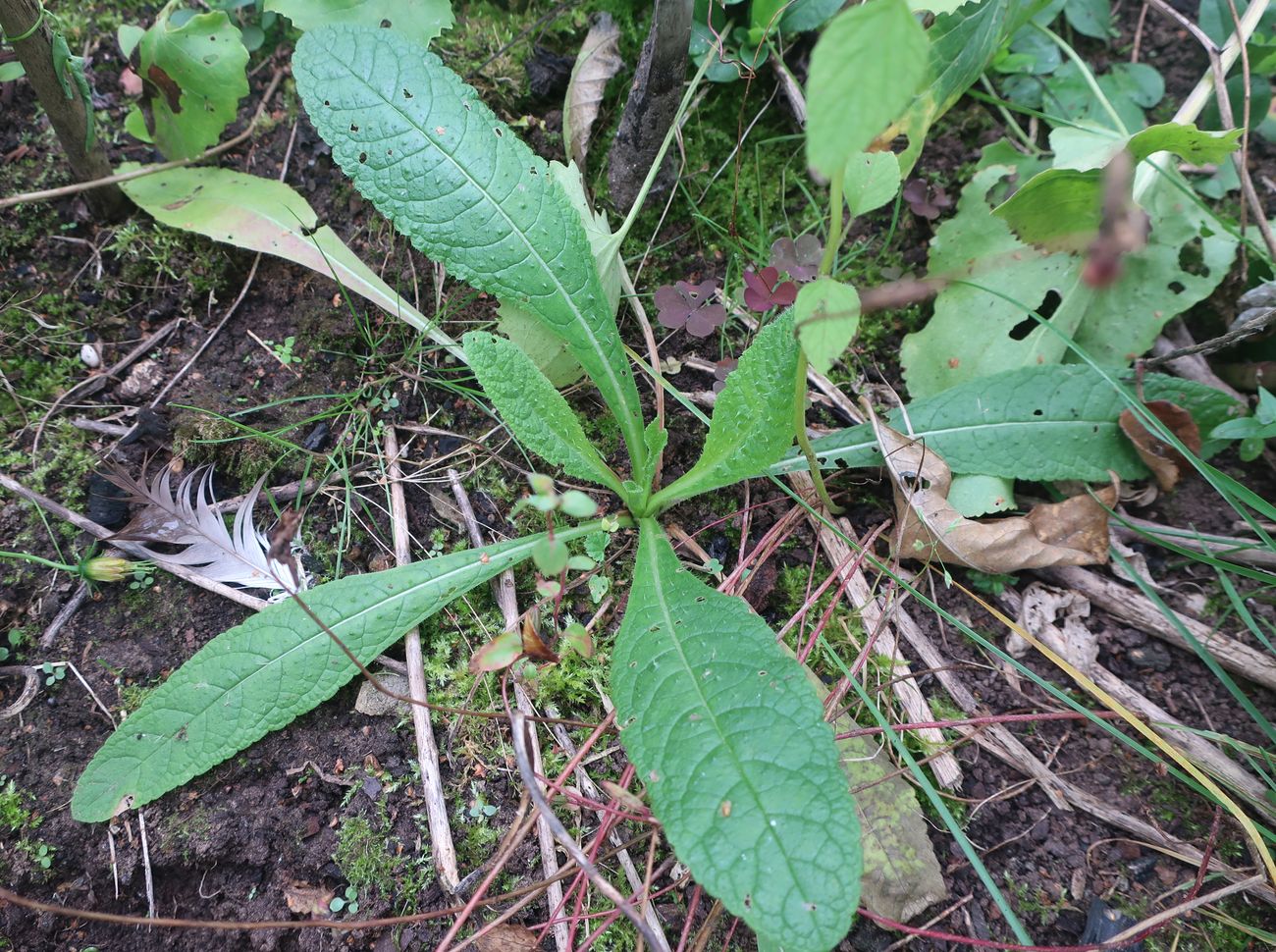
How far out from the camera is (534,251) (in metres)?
1.76

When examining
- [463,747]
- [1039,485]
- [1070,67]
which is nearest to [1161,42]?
[1070,67]

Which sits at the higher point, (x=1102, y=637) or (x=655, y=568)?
(x=655, y=568)

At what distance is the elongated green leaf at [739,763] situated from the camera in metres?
1.17

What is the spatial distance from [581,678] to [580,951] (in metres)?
0.49

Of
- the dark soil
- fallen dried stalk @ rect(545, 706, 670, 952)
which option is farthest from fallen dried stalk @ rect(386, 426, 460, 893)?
fallen dried stalk @ rect(545, 706, 670, 952)

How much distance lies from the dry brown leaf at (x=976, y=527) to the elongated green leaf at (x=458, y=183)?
0.63m

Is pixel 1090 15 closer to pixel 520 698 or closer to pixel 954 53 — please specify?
pixel 954 53

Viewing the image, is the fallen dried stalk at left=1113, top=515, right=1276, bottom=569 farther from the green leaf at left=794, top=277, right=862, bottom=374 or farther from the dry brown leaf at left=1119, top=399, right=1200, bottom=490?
the green leaf at left=794, top=277, right=862, bottom=374

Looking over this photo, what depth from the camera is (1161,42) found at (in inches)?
92.7

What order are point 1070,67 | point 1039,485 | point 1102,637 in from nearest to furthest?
1. point 1102,637
2. point 1039,485
3. point 1070,67

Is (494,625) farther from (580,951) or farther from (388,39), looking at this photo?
(388,39)

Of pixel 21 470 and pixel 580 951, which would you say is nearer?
pixel 580 951

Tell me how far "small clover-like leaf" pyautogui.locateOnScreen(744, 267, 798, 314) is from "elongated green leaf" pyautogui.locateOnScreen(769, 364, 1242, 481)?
0.35 m

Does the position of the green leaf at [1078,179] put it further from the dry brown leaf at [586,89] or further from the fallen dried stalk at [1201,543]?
the dry brown leaf at [586,89]
